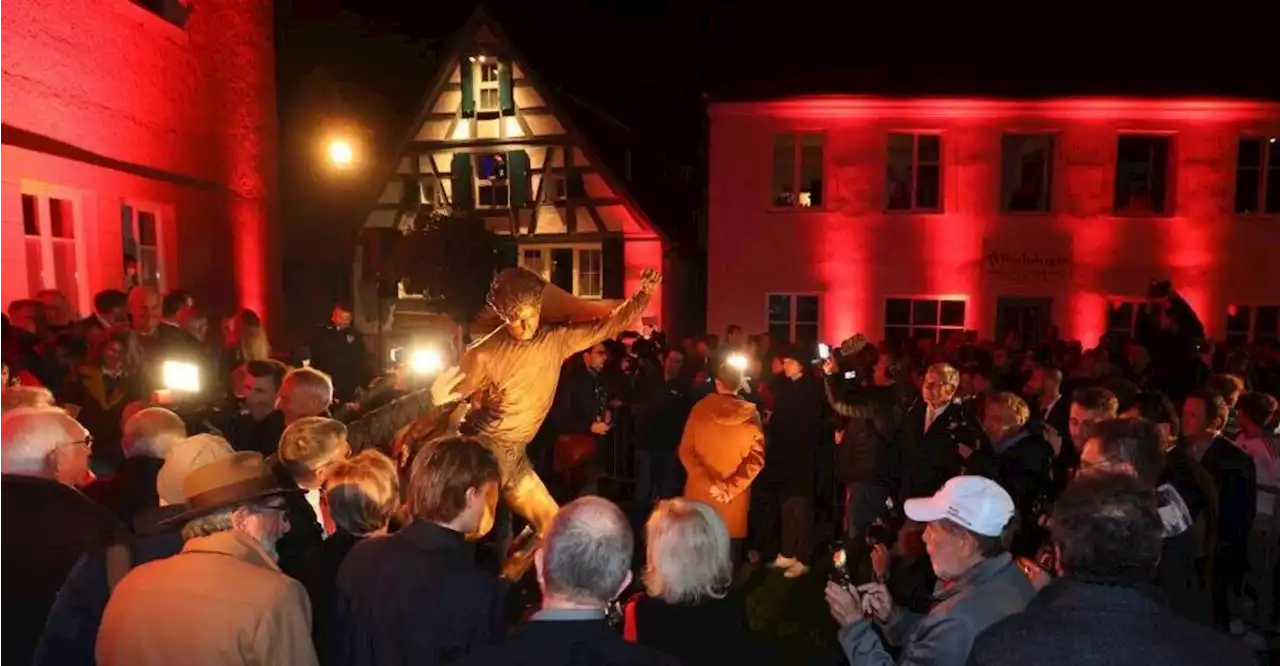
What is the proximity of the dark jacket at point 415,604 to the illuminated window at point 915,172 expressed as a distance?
684 inches

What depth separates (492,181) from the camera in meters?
23.0

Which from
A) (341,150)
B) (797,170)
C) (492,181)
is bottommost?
(341,150)

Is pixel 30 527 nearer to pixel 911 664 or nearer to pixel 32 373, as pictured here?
pixel 911 664

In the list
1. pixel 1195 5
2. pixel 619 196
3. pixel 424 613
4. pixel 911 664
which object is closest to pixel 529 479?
pixel 424 613

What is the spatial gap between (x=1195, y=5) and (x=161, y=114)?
827 inches

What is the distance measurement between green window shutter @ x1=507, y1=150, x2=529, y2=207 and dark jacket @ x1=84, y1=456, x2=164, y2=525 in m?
18.3

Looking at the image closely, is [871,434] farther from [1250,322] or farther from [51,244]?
[1250,322]

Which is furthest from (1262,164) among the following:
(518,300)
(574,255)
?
(518,300)

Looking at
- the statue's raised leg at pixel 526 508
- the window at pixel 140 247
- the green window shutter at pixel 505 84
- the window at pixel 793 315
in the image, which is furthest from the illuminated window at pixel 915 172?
the statue's raised leg at pixel 526 508

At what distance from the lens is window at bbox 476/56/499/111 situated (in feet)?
73.0

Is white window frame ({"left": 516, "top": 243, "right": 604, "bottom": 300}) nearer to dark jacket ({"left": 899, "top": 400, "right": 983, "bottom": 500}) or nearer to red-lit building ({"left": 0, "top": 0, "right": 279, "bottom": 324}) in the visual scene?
red-lit building ({"left": 0, "top": 0, "right": 279, "bottom": 324})

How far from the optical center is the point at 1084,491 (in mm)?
2588

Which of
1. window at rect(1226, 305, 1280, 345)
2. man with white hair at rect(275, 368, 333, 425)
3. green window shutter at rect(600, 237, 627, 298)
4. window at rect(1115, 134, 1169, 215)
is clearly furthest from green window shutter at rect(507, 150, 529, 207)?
man with white hair at rect(275, 368, 333, 425)

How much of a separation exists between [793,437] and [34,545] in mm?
6297
